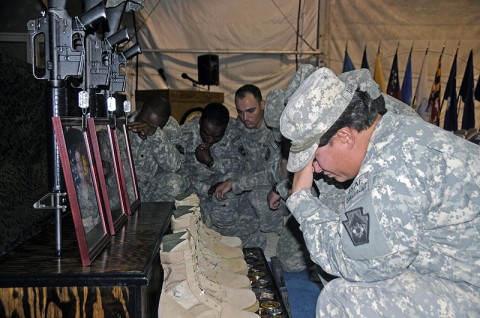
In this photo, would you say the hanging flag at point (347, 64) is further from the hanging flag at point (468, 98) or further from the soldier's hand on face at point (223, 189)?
the soldier's hand on face at point (223, 189)

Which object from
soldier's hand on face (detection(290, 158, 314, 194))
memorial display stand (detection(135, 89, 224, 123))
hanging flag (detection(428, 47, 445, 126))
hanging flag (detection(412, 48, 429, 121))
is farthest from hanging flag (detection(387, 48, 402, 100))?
soldier's hand on face (detection(290, 158, 314, 194))

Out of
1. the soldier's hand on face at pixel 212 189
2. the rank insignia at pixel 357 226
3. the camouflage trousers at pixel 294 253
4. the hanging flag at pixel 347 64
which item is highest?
the hanging flag at pixel 347 64

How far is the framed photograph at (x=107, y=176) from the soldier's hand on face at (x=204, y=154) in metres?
2.24

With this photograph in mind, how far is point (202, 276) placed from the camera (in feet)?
7.92

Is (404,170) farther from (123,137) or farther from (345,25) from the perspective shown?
(345,25)

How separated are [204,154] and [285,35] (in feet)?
12.7

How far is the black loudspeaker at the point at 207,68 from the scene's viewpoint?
7688 millimetres

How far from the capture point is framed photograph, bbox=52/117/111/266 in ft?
5.97

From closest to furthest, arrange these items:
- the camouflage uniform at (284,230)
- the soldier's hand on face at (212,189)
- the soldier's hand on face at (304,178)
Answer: the soldier's hand on face at (304,178) → the camouflage uniform at (284,230) → the soldier's hand on face at (212,189)

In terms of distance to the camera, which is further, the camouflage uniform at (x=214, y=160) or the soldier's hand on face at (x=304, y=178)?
the camouflage uniform at (x=214, y=160)

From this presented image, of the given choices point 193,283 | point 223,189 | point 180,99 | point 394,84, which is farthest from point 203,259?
point 394,84

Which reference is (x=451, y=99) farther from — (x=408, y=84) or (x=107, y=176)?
(x=107, y=176)

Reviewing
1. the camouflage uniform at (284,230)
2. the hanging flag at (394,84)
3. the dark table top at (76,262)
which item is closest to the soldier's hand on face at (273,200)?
the camouflage uniform at (284,230)

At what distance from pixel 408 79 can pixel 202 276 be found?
6476mm
